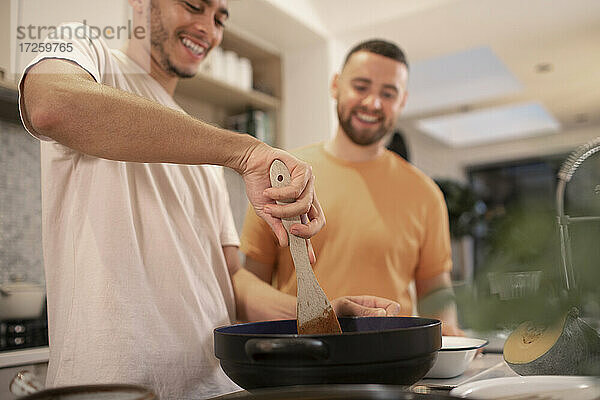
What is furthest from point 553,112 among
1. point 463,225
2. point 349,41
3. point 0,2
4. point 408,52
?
point 0,2

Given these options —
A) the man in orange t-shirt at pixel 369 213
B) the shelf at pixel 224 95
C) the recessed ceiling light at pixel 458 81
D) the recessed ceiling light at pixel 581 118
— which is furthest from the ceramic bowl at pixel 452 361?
the recessed ceiling light at pixel 581 118

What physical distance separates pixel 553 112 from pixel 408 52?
272cm

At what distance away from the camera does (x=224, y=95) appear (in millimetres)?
2760

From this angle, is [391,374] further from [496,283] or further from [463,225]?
[463,225]

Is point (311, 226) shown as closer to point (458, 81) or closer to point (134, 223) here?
point (134, 223)

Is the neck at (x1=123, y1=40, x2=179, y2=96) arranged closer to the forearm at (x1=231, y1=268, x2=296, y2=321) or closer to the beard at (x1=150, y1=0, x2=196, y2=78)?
the beard at (x1=150, y1=0, x2=196, y2=78)

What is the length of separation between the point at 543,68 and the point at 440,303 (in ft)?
12.7

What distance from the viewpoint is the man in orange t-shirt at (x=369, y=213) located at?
1456 mm

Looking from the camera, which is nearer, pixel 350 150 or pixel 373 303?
pixel 373 303

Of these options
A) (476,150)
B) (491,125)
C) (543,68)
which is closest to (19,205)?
(543,68)

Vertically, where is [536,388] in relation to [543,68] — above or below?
A: below

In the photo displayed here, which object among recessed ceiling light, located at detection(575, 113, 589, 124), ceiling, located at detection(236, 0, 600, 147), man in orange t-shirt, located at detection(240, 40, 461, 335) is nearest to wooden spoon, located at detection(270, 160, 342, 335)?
man in orange t-shirt, located at detection(240, 40, 461, 335)

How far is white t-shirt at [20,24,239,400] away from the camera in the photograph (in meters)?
0.80

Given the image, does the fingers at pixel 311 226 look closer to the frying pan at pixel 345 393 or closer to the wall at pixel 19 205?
the frying pan at pixel 345 393
